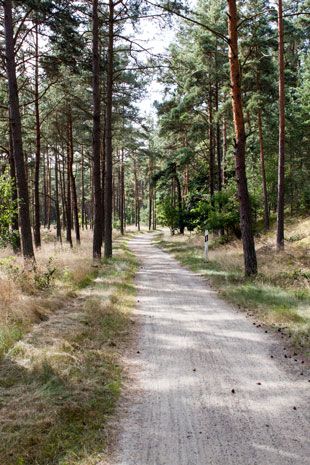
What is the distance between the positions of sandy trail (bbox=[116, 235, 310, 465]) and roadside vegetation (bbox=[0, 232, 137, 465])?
347mm

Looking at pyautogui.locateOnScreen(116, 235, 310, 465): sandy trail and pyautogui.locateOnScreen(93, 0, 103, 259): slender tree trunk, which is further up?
pyautogui.locateOnScreen(93, 0, 103, 259): slender tree trunk

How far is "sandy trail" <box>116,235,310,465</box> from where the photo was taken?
105 inches

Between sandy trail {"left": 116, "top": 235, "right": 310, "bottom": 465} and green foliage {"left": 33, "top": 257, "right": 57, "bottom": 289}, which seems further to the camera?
green foliage {"left": 33, "top": 257, "right": 57, "bottom": 289}

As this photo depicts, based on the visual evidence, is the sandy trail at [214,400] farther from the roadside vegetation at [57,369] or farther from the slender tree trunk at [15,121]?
the slender tree trunk at [15,121]

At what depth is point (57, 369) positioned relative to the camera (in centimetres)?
384

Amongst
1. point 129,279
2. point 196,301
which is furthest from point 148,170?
point 196,301

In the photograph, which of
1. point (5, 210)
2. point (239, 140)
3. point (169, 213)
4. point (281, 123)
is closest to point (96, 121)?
point (239, 140)

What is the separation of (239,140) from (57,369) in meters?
8.48

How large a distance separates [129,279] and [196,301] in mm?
3331

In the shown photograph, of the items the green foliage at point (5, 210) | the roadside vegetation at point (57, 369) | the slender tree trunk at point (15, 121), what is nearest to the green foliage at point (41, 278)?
the roadside vegetation at point (57, 369)

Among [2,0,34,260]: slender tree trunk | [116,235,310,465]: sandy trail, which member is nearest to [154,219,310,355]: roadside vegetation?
[116,235,310,465]: sandy trail

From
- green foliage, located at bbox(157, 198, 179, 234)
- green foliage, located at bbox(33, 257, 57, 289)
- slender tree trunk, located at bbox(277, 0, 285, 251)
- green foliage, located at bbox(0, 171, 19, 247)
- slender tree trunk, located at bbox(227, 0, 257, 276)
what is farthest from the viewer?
green foliage, located at bbox(157, 198, 179, 234)

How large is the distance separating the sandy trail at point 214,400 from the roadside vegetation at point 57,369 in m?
0.35

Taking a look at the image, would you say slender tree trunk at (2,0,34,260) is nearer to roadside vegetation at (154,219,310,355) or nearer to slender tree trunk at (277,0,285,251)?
roadside vegetation at (154,219,310,355)
